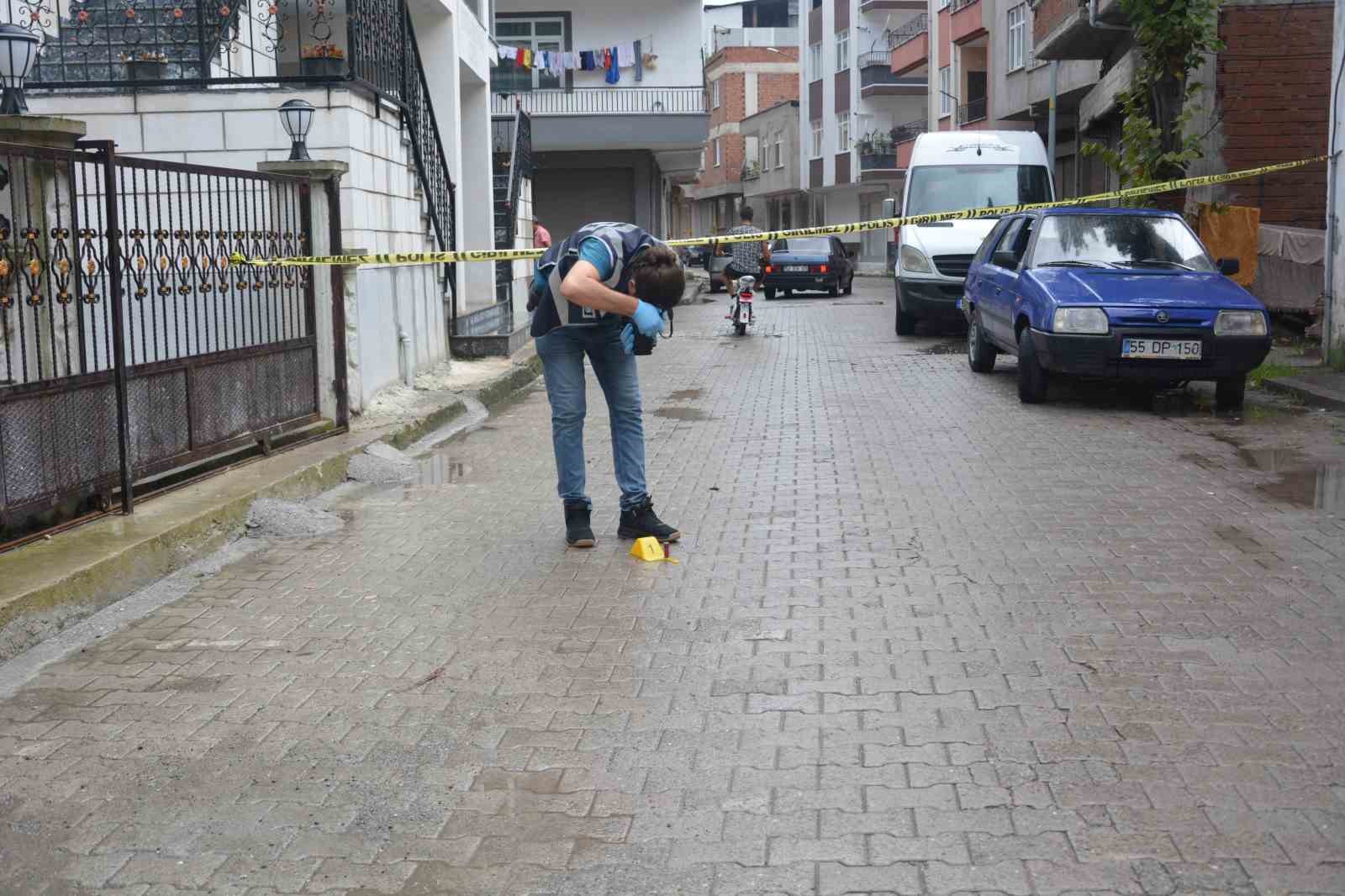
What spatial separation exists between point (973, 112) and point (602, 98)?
715 inches

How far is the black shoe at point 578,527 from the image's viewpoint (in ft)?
23.2

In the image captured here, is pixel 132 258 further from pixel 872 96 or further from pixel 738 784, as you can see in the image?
pixel 872 96

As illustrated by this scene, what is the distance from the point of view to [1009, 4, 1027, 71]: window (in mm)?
39000

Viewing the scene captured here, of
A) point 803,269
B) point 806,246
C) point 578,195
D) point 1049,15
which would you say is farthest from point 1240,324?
point 578,195

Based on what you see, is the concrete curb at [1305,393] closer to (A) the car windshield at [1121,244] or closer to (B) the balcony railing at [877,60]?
(A) the car windshield at [1121,244]

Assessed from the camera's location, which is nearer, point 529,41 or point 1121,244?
point 1121,244

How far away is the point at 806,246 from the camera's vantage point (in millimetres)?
33625

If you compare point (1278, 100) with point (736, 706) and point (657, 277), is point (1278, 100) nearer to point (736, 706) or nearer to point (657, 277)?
point (657, 277)

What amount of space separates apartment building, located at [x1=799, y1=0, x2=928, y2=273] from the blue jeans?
52.6m

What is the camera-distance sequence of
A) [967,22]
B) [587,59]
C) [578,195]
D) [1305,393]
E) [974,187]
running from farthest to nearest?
1. [967,22]
2. [578,195]
3. [587,59]
4. [974,187]
5. [1305,393]

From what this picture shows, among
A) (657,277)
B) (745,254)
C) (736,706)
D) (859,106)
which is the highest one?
(859,106)

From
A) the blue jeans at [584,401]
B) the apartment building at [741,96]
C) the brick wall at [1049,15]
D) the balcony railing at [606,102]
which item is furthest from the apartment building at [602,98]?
the apartment building at [741,96]

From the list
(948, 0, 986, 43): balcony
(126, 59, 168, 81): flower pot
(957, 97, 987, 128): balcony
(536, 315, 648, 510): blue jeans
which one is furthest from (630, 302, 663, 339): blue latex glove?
(957, 97, 987, 128): balcony

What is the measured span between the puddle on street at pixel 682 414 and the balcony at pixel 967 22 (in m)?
35.1
